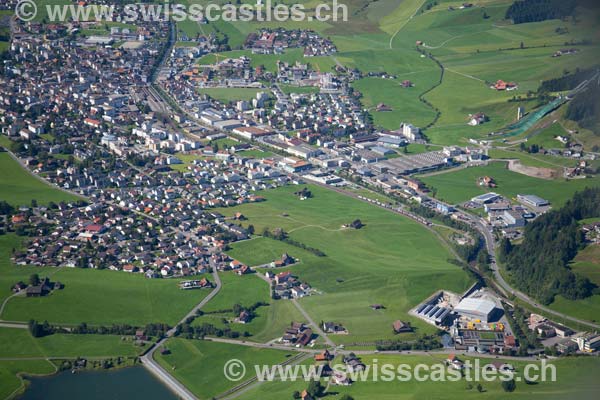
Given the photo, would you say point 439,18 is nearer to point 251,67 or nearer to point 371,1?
point 371,1

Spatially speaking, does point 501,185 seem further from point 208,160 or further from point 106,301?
point 106,301

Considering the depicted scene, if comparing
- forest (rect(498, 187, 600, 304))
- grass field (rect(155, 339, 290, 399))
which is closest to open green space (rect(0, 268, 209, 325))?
grass field (rect(155, 339, 290, 399))

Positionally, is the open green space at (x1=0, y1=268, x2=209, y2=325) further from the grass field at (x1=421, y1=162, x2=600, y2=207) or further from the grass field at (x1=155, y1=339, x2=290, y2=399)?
the grass field at (x1=421, y1=162, x2=600, y2=207)

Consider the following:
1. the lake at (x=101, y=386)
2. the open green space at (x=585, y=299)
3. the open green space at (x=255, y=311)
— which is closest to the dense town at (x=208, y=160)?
the open green space at (x=255, y=311)

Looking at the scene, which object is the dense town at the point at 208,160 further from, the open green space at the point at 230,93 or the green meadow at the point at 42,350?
the green meadow at the point at 42,350

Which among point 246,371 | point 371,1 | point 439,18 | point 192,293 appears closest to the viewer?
point 246,371

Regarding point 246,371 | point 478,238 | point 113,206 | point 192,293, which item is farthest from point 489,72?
point 246,371

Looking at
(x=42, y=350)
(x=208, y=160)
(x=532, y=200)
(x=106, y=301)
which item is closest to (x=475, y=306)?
(x=532, y=200)
